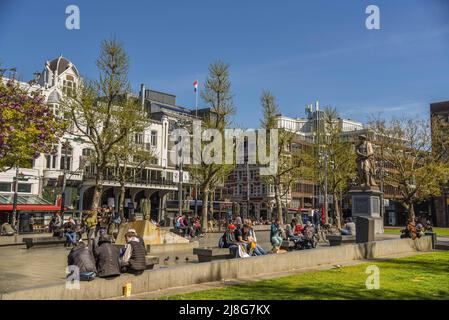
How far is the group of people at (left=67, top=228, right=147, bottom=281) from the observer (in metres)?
9.42

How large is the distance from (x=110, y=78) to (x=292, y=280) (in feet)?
72.4

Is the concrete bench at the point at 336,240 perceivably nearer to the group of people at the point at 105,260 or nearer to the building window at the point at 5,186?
the group of people at the point at 105,260

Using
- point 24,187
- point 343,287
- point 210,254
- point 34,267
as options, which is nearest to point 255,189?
point 24,187

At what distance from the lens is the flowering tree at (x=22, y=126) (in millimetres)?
24109

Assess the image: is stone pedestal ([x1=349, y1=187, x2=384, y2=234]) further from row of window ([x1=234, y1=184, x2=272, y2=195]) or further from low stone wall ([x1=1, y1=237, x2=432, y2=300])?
row of window ([x1=234, y1=184, x2=272, y2=195])

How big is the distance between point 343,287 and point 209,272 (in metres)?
3.46

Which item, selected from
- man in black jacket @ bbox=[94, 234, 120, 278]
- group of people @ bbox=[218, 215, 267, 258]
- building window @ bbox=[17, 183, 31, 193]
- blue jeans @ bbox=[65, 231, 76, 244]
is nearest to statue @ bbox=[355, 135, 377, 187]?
group of people @ bbox=[218, 215, 267, 258]

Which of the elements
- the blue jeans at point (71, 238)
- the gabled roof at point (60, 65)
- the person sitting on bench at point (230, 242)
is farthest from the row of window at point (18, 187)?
the person sitting on bench at point (230, 242)

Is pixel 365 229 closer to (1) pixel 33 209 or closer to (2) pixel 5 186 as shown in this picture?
(1) pixel 33 209

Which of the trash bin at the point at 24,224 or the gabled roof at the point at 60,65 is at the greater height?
the gabled roof at the point at 60,65

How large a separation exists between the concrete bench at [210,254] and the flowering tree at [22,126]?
1414 cm
